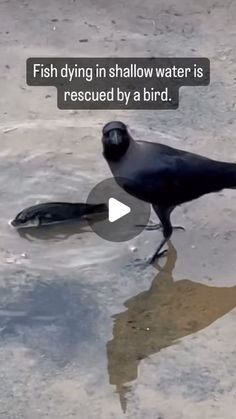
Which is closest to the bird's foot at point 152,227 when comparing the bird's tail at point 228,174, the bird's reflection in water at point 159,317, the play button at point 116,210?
the play button at point 116,210

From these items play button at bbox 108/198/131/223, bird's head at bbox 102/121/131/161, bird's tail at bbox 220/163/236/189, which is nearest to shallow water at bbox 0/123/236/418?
play button at bbox 108/198/131/223

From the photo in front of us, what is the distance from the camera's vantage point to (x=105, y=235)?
18.1ft

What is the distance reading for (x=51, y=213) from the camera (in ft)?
18.1

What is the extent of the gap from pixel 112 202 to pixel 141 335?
1.00 metres

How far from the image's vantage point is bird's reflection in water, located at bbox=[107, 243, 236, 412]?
189 inches

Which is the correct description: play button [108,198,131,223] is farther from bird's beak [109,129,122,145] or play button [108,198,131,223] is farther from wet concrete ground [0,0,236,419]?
bird's beak [109,129,122,145]

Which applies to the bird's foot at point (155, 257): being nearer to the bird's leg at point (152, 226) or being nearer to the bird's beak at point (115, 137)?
the bird's leg at point (152, 226)

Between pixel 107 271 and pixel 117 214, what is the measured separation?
478 mm

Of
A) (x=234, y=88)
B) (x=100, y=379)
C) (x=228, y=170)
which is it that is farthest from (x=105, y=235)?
(x=234, y=88)

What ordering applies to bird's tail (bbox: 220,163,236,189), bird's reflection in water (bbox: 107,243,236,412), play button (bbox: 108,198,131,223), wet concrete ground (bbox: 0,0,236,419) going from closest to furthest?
1. wet concrete ground (bbox: 0,0,236,419)
2. bird's reflection in water (bbox: 107,243,236,412)
3. bird's tail (bbox: 220,163,236,189)
4. play button (bbox: 108,198,131,223)

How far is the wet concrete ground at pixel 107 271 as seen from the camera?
4.65 meters

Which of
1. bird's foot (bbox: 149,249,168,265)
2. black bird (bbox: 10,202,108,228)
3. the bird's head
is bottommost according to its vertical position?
bird's foot (bbox: 149,249,168,265)

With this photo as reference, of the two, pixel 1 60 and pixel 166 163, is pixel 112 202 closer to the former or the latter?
pixel 166 163

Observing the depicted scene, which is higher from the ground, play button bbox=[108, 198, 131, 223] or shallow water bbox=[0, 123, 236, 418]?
play button bbox=[108, 198, 131, 223]
